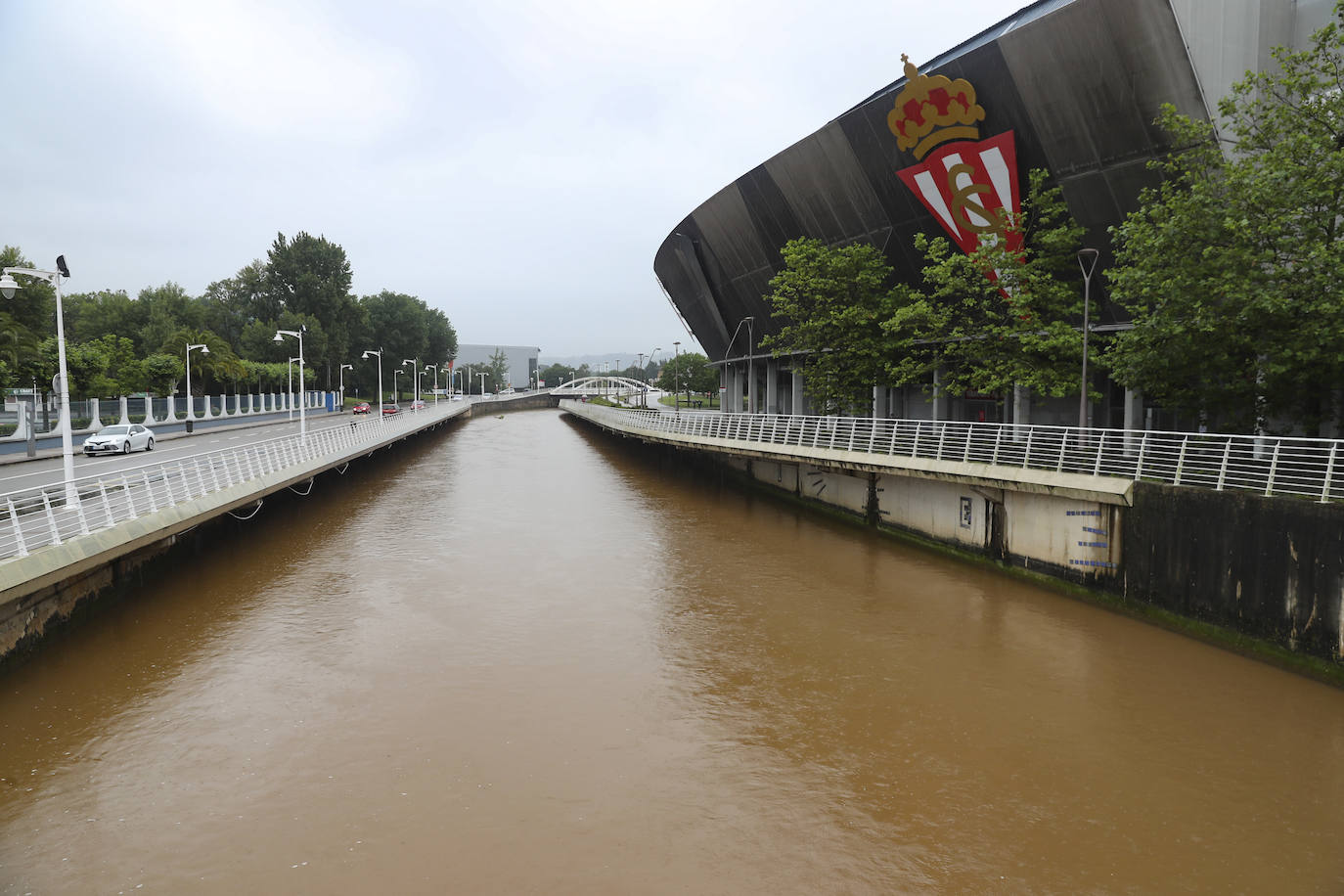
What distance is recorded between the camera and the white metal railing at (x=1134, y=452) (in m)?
14.8

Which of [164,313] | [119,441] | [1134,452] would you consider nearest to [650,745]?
[1134,452]

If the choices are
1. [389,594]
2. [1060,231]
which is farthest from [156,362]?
[1060,231]

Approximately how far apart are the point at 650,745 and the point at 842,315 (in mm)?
26535

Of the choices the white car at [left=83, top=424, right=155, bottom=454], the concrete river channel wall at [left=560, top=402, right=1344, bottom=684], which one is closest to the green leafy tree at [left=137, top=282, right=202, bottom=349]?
the white car at [left=83, top=424, right=155, bottom=454]

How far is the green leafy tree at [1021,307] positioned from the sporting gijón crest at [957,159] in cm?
98

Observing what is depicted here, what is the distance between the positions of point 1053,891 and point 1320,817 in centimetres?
408

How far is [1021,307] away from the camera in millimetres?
25172

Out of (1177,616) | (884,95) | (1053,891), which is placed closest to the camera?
(1053,891)

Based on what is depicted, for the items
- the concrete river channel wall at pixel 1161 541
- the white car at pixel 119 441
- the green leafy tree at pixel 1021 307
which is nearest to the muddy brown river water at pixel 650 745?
the concrete river channel wall at pixel 1161 541

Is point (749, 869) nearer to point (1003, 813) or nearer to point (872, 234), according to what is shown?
point (1003, 813)

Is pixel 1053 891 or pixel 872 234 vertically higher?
pixel 872 234

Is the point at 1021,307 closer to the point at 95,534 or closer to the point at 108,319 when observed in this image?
the point at 95,534

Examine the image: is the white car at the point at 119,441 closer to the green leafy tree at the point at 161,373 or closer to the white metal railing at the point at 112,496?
the white metal railing at the point at 112,496

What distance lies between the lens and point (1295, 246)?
52.7ft
